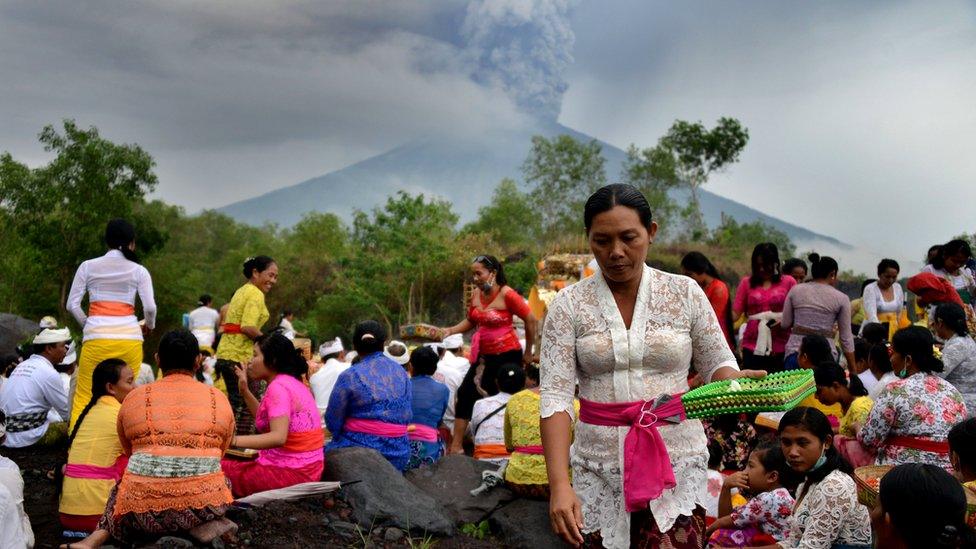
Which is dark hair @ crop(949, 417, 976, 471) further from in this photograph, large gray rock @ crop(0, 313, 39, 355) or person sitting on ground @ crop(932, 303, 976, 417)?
large gray rock @ crop(0, 313, 39, 355)

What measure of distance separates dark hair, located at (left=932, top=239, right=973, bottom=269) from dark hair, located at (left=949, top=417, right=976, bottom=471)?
19.5 feet

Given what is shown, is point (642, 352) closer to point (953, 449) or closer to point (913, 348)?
point (953, 449)

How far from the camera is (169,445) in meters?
4.52

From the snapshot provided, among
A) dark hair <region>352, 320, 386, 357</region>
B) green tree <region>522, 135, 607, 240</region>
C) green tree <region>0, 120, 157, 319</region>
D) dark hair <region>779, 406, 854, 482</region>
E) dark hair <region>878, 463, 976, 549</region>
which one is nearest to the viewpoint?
dark hair <region>878, 463, 976, 549</region>

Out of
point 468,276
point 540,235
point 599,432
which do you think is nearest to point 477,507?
point 599,432

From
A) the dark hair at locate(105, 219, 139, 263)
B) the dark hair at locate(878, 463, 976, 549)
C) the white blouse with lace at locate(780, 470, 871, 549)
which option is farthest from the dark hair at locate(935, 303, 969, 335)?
the dark hair at locate(105, 219, 139, 263)

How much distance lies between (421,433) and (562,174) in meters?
37.4

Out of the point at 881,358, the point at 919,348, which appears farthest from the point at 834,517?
the point at 881,358

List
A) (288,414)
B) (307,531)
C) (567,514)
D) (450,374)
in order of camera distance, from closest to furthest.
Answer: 1. (567,514)
2. (307,531)
3. (288,414)
4. (450,374)

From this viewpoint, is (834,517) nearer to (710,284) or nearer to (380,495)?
(380,495)

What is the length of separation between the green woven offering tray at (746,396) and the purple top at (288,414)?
333 cm

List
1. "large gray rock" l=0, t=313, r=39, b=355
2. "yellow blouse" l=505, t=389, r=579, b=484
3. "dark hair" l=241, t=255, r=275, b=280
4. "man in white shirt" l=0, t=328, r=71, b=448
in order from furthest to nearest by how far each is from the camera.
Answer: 1. "large gray rock" l=0, t=313, r=39, b=355
2. "dark hair" l=241, t=255, r=275, b=280
3. "man in white shirt" l=0, t=328, r=71, b=448
4. "yellow blouse" l=505, t=389, r=579, b=484

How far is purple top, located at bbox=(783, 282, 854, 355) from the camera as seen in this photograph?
7277 mm

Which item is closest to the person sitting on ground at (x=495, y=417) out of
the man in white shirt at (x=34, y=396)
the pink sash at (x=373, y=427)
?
the pink sash at (x=373, y=427)
